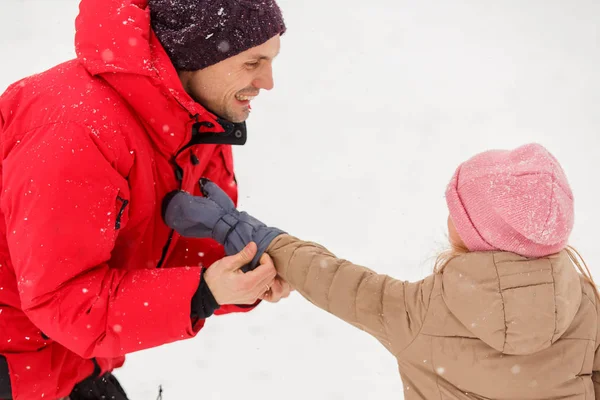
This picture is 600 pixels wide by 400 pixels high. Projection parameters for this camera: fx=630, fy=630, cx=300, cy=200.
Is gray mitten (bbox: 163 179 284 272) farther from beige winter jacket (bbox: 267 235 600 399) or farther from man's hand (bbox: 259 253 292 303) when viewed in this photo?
beige winter jacket (bbox: 267 235 600 399)

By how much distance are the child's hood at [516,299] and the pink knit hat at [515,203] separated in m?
0.04

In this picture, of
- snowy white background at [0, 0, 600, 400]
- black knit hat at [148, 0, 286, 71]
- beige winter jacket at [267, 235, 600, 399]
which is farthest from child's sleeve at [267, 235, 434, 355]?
snowy white background at [0, 0, 600, 400]

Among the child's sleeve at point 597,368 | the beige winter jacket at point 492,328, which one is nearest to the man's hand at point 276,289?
the beige winter jacket at point 492,328

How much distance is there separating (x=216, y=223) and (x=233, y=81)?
522 millimetres

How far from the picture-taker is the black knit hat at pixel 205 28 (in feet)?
6.77

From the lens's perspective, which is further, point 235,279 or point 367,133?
point 367,133

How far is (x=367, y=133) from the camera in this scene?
5699 mm

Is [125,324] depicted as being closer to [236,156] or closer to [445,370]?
[445,370]

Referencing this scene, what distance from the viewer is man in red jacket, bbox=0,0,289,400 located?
1820 mm

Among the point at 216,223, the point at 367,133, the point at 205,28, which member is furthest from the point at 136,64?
the point at 367,133

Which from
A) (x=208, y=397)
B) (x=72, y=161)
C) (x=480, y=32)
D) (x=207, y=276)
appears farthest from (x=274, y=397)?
(x=480, y=32)

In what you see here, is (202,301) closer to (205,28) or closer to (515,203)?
(205,28)

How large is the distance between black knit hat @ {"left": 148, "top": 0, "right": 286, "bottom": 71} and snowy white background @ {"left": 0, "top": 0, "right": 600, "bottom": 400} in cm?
218

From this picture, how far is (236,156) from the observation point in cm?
548
